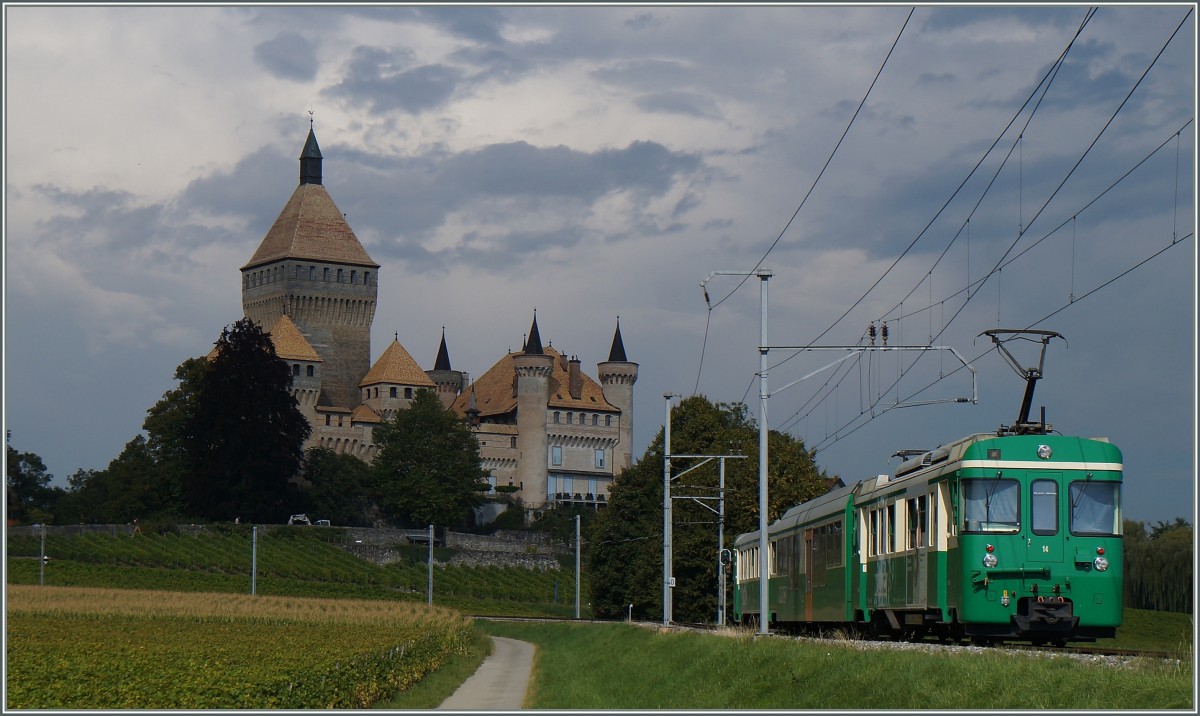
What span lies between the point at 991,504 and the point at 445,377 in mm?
154283

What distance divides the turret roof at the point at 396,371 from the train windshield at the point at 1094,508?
135 m

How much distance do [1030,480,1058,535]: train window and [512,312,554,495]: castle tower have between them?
A: 136299 millimetres

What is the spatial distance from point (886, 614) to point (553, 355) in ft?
459

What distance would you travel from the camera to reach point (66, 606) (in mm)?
60875

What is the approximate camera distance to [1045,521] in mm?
23125

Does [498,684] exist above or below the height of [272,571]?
below

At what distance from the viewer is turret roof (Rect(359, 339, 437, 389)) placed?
515 feet

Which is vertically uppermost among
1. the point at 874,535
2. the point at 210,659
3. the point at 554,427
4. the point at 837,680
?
the point at 554,427

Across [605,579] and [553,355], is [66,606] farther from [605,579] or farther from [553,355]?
[553,355]

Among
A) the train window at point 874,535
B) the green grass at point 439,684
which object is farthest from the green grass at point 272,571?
the train window at point 874,535

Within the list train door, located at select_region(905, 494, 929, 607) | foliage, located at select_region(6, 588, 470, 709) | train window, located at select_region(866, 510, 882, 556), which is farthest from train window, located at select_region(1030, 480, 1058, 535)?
foliage, located at select_region(6, 588, 470, 709)

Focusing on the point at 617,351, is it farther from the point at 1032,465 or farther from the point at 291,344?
the point at 1032,465

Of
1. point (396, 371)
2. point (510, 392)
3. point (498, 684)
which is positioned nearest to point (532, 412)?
point (510, 392)

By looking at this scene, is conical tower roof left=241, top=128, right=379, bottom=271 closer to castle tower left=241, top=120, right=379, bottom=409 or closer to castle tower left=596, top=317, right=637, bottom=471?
castle tower left=241, top=120, right=379, bottom=409
